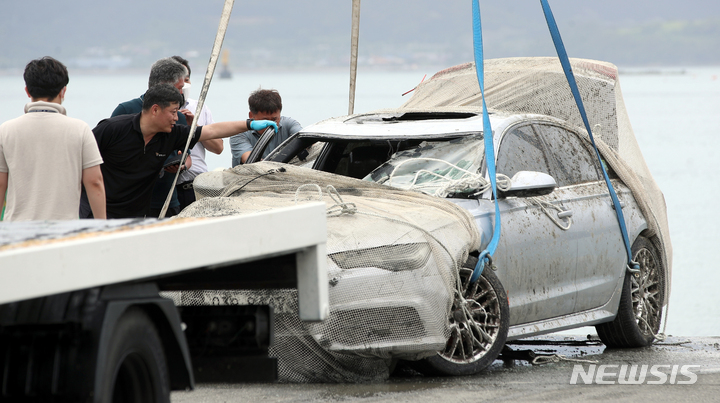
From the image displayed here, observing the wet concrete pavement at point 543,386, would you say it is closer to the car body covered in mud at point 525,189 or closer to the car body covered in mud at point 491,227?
the car body covered in mud at point 491,227

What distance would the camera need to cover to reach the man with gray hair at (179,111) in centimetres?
748

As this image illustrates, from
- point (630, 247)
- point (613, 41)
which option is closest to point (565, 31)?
point (613, 41)

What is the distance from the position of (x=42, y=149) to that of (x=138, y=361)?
2.60m

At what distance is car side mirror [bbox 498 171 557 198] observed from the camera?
6301 millimetres

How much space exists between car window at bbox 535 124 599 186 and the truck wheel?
14.1ft

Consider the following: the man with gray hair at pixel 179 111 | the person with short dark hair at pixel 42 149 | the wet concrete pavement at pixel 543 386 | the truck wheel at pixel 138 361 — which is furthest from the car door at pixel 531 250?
the truck wheel at pixel 138 361

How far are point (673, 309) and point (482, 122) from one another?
7.20m

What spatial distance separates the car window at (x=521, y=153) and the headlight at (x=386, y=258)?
127cm

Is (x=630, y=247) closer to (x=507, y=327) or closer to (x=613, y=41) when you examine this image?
(x=507, y=327)

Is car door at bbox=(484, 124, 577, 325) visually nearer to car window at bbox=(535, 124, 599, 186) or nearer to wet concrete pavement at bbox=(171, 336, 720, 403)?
car window at bbox=(535, 124, 599, 186)

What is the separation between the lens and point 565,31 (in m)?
191

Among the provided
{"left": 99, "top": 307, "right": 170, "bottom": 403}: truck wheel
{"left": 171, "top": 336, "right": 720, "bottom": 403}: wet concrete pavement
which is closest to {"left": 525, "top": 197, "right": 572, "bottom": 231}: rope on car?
{"left": 171, "top": 336, "right": 720, "bottom": 403}: wet concrete pavement

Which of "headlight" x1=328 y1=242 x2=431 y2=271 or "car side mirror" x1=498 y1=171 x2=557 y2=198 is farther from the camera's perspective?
"car side mirror" x1=498 y1=171 x2=557 y2=198

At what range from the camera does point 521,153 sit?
6.89 m
